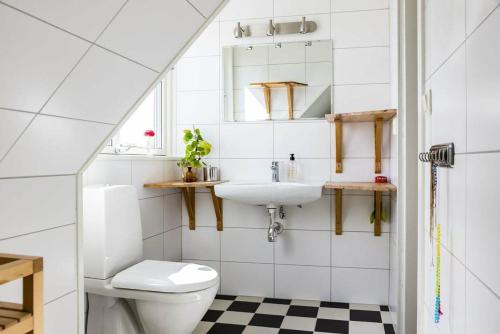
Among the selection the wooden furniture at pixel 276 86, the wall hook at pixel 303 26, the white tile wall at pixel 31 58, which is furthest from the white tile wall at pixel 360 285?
the white tile wall at pixel 31 58

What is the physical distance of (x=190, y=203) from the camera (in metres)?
2.97

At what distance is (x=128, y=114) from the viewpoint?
157cm

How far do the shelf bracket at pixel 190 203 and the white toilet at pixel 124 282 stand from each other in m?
0.87

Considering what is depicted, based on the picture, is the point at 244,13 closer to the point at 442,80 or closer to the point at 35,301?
the point at 442,80

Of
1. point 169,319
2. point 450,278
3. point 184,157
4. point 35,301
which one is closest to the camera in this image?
Result: point 35,301

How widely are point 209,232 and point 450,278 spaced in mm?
2157

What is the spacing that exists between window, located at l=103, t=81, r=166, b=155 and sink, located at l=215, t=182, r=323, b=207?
0.60m

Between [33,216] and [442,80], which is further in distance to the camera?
[33,216]

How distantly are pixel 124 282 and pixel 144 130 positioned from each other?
1.22m

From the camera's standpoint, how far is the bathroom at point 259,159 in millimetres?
957

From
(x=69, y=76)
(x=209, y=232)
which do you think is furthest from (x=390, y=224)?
(x=69, y=76)

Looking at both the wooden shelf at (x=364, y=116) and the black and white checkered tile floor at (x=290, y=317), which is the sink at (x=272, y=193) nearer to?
the wooden shelf at (x=364, y=116)

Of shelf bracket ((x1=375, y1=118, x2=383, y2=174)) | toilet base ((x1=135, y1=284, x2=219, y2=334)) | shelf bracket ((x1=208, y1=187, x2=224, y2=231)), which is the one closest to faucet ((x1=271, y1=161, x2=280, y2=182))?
shelf bracket ((x1=208, y1=187, x2=224, y2=231))

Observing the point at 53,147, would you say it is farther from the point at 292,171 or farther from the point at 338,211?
the point at 338,211
